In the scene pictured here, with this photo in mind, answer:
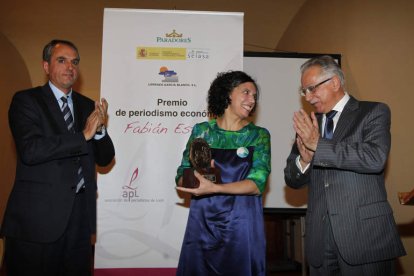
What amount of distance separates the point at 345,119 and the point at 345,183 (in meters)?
0.37

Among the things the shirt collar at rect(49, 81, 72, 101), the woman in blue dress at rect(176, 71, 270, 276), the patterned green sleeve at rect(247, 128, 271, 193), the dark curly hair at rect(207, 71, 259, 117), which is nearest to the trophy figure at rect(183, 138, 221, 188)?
the woman in blue dress at rect(176, 71, 270, 276)

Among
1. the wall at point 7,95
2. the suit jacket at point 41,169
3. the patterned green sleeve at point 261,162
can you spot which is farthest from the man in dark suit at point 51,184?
the wall at point 7,95

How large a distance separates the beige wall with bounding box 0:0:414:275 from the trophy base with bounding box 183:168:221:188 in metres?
2.24

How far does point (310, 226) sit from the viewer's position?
91.0 inches

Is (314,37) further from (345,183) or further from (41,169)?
(41,169)

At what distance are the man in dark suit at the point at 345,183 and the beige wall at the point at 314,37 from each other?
164 centimetres

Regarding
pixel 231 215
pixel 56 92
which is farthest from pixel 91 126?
pixel 231 215

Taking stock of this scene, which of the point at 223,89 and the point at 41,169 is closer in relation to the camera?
the point at 41,169

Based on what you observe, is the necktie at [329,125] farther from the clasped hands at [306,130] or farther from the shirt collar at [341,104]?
the clasped hands at [306,130]

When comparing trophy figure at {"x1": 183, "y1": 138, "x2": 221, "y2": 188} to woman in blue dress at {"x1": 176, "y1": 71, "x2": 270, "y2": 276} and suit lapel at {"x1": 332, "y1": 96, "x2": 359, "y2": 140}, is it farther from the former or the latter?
suit lapel at {"x1": 332, "y1": 96, "x2": 359, "y2": 140}

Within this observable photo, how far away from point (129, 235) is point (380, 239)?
2.19 m

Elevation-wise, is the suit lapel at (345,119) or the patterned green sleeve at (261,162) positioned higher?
the suit lapel at (345,119)

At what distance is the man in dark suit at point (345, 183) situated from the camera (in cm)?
206

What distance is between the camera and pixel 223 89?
266cm
